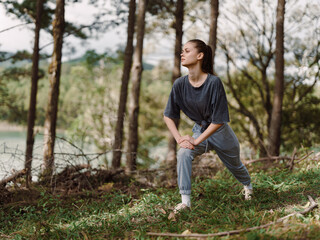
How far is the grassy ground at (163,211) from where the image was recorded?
2.92m

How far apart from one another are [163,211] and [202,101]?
50.8 inches

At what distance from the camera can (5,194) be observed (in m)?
4.75

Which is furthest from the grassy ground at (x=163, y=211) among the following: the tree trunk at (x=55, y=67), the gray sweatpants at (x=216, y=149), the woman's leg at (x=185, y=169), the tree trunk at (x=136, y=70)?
the tree trunk at (x=55, y=67)

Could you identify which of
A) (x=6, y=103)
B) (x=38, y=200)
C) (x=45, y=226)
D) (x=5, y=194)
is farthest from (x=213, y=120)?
(x=6, y=103)

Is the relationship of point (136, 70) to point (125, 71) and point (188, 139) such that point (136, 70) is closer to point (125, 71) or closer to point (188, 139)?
point (125, 71)

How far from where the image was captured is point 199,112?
12.2 feet

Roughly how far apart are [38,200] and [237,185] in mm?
2899

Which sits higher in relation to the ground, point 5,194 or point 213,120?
point 213,120

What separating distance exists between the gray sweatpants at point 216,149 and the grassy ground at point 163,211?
0.33 m

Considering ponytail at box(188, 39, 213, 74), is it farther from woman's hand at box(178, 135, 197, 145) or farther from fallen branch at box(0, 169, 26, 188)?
fallen branch at box(0, 169, 26, 188)

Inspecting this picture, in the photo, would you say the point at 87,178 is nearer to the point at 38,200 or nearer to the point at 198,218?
the point at 38,200

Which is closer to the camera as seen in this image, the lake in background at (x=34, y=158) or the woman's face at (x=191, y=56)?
the woman's face at (x=191, y=56)

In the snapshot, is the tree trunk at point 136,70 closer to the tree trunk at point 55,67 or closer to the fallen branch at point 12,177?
the tree trunk at point 55,67

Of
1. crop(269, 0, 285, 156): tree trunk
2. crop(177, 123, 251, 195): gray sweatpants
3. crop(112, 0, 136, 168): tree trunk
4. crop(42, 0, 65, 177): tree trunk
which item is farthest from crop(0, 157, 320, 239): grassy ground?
crop(112, 0, 136, 168): tree trunk
